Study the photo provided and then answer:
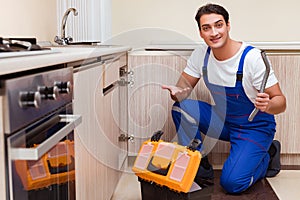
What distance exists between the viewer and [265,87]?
7.93 ft

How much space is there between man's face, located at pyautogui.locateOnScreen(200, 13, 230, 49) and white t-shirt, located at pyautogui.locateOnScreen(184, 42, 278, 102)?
0.36 feet

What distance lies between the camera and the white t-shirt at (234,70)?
2.42 m

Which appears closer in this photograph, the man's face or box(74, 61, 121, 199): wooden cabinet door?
box(74, 61, 121, 199): wooden cabinet door

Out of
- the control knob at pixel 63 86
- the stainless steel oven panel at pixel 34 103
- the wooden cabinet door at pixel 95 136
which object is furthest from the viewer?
the wooden cabinet door at pixel 95 136

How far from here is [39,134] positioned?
1.05 meters

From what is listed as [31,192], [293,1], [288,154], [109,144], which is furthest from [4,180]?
[293,1]

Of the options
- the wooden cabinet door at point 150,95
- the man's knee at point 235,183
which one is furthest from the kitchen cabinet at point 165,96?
the man's knee at point 235,183

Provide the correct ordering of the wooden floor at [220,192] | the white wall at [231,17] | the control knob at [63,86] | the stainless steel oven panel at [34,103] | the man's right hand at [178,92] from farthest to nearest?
the white wall at [231,17] < the man's right hand at [178,92] < the wooden floor at [220,192] < the control knob at [63,86] < the stainless steel oven panel at [34,103]

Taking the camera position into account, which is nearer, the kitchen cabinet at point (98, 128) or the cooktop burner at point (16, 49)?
the cooktop burner at point (16, 49)

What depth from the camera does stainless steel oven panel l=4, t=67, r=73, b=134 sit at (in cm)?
87

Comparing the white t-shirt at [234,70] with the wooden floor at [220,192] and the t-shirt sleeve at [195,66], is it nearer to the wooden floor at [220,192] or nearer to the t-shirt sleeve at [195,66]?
the t-shirt sleeve at [195,66]

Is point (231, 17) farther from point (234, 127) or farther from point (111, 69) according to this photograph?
point (111, 69)

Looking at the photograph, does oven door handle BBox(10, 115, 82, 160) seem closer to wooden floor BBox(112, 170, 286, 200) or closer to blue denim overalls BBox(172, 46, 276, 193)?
wooden floor BBox(112, 170, 286, 200)

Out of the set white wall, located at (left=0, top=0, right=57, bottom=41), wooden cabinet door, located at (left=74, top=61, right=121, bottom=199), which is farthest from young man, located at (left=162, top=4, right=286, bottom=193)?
white wall, located at (left=0, top=0, right=57, bottom=41)
